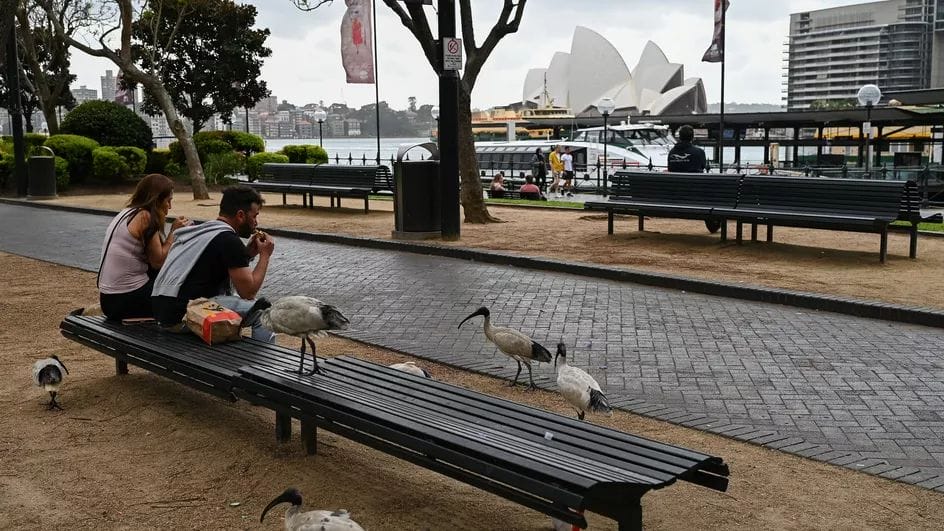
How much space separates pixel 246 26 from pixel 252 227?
35990 mm

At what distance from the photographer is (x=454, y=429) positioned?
397 centimetres

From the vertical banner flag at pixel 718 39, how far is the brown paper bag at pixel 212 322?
30.3 meters

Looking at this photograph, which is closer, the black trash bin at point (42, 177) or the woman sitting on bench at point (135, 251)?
the woman sitting on bench at point (135, 251)

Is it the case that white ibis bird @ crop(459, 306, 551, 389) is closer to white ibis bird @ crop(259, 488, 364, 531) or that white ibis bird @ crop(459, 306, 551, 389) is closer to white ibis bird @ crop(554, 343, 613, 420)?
white ibis bird @ crop(554, 343, 613, 420)

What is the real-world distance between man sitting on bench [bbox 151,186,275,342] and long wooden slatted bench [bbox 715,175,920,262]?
7.84 m

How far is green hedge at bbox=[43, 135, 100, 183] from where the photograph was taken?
27.6m

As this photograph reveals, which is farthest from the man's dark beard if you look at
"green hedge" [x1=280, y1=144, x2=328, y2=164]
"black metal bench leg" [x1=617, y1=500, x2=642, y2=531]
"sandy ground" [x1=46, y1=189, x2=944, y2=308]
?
"green hedge" [x1=280, y1=144, x2=328, y2=164]

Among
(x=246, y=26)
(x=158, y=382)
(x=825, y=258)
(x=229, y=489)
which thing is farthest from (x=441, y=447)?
(x=246, y=26)

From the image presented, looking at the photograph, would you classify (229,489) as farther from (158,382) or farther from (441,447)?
(158,382)

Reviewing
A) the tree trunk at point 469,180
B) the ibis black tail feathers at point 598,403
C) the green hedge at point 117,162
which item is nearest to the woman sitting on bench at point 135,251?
the ibis black tail feathers at point 598,403

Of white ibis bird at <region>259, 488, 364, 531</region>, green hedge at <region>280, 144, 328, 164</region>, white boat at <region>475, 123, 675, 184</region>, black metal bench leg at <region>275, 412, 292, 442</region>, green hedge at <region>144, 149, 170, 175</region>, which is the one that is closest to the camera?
white ibis bird at <region>259, 488, 364, 531</region>

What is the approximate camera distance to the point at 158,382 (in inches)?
251

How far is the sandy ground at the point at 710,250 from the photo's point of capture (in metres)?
9.95

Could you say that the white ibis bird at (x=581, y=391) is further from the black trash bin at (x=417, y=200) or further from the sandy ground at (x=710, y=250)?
the black trash bin at (x=417, y=200)
